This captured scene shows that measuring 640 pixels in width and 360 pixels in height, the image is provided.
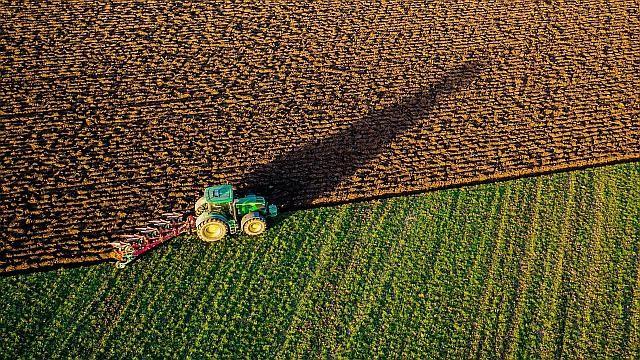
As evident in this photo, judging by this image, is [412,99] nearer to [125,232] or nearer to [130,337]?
[125,232]

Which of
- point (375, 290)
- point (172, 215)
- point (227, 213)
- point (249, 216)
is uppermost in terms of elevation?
point (172, 215)

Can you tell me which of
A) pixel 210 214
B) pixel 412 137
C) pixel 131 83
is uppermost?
pixel 131 83

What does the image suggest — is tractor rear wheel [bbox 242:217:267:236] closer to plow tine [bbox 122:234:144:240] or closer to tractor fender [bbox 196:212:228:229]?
tractor fender [bbox 196:212:228:229]

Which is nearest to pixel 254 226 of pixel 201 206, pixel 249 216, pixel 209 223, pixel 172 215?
pixel 249 216

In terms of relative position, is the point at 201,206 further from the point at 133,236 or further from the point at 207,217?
the point at 133,236

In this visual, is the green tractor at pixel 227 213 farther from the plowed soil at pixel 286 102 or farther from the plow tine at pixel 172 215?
the plowed soil at pixel 286 102

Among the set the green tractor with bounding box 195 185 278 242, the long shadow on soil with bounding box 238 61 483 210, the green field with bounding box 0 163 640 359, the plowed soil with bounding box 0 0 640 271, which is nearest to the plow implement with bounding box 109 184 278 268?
the green tractor with bounding box 195 185 278 242

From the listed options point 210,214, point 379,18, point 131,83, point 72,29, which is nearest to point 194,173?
point 210,214
